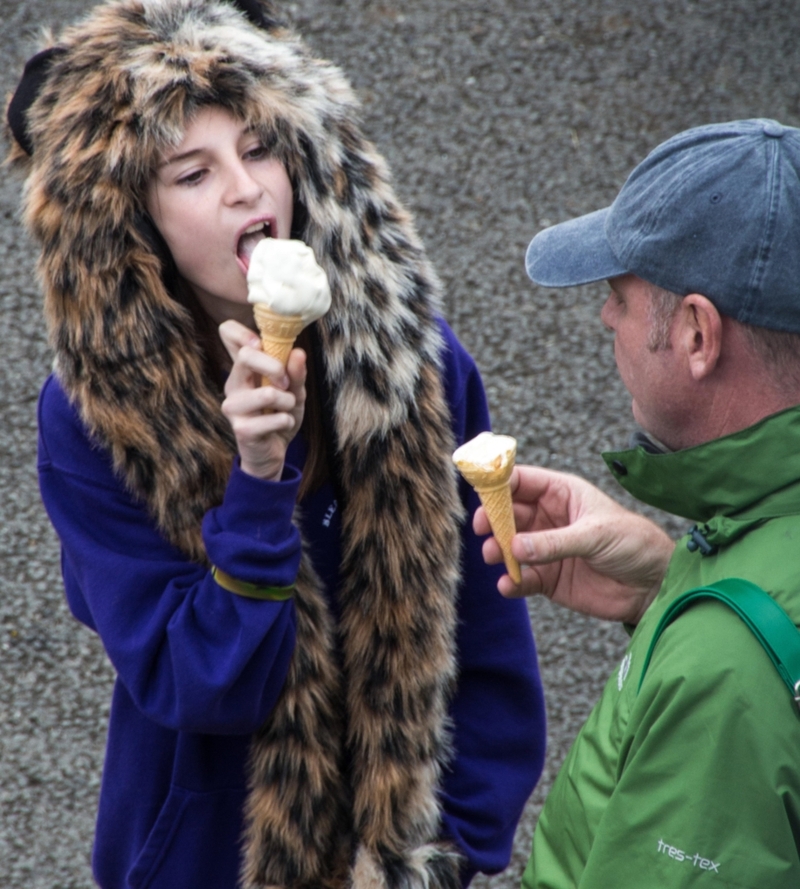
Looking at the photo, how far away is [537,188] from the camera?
543 centimetres

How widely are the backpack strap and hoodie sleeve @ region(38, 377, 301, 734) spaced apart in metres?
0.69

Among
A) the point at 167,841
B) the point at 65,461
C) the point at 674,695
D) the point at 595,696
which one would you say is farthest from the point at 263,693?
the point at 595,696

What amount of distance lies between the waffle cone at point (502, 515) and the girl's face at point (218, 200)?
22.5 inches

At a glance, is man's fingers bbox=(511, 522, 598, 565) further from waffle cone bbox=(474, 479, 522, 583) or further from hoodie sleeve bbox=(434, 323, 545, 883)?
hoodie sleeve bbox=(434, 323, 545, 883)

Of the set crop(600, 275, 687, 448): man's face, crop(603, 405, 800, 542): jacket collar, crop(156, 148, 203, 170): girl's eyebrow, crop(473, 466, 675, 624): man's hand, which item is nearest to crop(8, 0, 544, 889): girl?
crop(156, 148, 203, 170): girl's eyebrow

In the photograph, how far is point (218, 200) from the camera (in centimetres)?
199

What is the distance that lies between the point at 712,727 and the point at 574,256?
0.85 meters

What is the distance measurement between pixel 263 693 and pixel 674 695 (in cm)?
78

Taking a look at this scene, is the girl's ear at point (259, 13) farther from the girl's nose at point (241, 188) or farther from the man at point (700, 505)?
the man at point (700, 505)

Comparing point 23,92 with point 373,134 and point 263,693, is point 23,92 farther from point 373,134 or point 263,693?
point 373,134

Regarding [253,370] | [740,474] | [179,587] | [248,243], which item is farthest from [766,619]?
[248,243]

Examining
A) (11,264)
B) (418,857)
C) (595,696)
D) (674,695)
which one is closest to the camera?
(674,695)

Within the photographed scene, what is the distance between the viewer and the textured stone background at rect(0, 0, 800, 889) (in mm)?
3900

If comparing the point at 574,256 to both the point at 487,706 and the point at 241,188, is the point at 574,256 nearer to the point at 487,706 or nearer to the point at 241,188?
the point at 241,188
